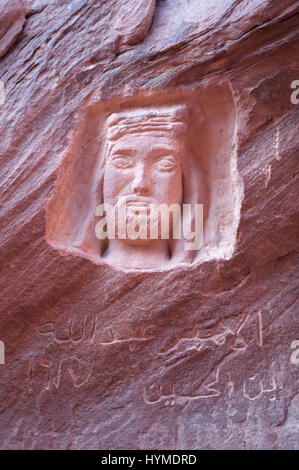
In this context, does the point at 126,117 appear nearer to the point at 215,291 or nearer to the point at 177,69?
the point at 177,69

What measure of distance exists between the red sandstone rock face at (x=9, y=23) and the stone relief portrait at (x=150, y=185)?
2.31 ft

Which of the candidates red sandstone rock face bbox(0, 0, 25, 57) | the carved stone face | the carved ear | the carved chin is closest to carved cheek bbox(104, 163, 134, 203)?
the carved stone face

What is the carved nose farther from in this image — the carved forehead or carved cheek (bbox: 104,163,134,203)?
the carved forehead

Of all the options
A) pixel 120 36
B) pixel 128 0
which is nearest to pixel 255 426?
pixel 120 36

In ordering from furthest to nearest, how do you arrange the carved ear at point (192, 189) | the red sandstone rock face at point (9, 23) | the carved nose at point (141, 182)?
the red sandstone rock face at point (9, 23)
the carved ear at point (192, 189)
the carved nose at point (141, 182)

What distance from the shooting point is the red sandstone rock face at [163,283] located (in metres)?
3.48

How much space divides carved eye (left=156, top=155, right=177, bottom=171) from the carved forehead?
0.14 meters

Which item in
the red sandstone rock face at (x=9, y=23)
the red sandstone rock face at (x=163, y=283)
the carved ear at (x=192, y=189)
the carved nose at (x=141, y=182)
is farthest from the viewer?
the red sandstone rock face at (x=9, y=23)

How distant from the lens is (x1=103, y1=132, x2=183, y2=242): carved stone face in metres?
3.70

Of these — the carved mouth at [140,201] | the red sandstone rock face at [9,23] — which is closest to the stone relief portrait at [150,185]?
the carved mouth at [140,201]

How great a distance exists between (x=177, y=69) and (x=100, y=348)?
1.72 meters

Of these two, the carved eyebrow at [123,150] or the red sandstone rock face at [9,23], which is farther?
the red sandstone rock face at [9,23]

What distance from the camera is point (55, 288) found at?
3.60 metres

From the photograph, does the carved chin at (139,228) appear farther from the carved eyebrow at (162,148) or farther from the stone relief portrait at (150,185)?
the carved eyebrow at (162,148)
